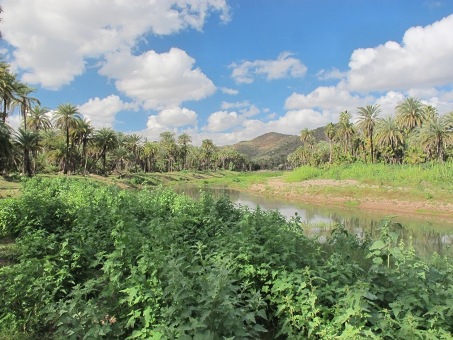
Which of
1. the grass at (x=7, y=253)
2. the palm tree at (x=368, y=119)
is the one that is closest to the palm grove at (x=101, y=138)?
the palm tree at (x=368, y=119)

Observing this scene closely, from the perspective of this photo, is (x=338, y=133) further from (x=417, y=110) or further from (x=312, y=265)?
(x=312, y=265)

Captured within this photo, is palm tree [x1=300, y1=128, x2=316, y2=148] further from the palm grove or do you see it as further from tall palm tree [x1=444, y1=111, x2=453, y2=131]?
tall palm tree [x1=444, y1=111, x2=453, y2=131]

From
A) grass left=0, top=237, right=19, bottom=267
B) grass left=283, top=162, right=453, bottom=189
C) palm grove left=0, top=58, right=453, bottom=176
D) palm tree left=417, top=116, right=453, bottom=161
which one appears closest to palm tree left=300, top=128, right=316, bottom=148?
palm grove left=0, top=58, right=453, bottom=176

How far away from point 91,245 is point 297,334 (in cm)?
459

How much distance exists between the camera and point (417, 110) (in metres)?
63.3

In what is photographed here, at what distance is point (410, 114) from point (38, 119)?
228 feet

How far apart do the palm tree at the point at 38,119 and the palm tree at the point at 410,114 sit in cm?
6614

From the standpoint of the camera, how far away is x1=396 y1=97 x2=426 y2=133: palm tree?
62.9 metres

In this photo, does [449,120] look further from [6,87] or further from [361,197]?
[6,87]

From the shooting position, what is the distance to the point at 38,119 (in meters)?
62.0

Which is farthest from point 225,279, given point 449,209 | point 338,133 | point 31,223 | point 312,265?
point 338,133

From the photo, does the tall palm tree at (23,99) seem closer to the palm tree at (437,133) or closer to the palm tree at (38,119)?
the palm tree at (38,119)

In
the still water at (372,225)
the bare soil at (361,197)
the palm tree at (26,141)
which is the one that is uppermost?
the palm tree at (26,141)

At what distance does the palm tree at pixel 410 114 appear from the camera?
62875 mm
